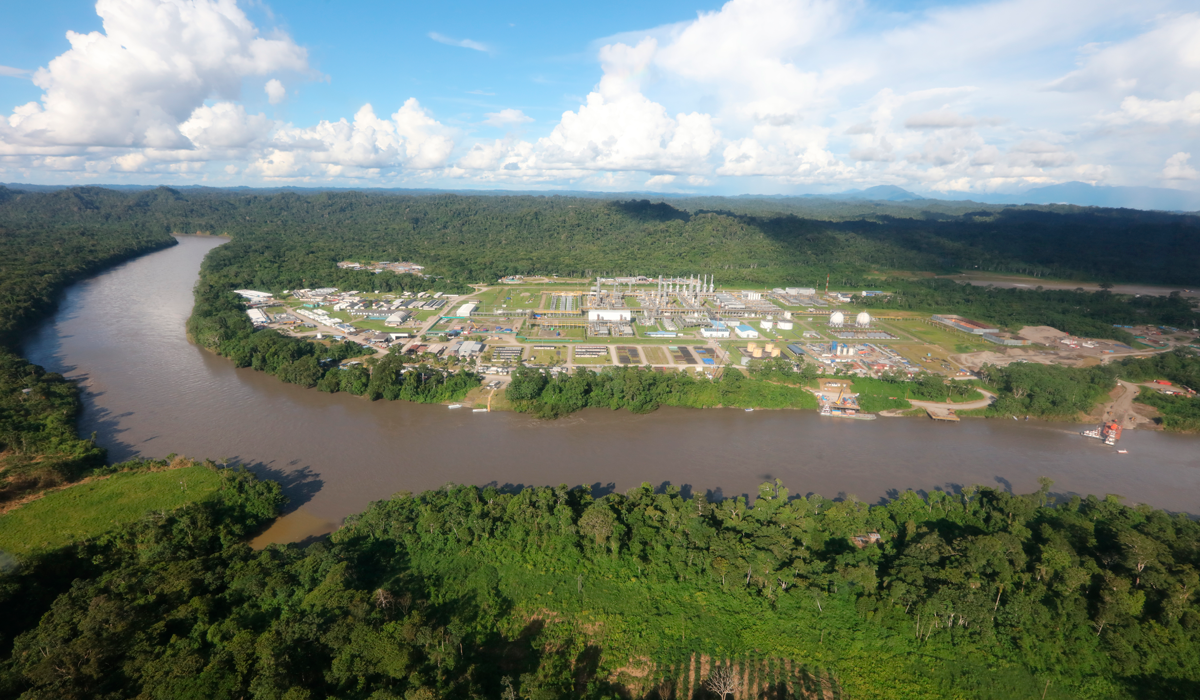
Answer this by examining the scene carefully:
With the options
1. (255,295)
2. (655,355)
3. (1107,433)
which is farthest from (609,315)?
(255,295)

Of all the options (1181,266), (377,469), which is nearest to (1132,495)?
(377,469)

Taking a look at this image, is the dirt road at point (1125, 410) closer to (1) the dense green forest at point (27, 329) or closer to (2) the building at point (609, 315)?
(2) the building at point (609, 315)

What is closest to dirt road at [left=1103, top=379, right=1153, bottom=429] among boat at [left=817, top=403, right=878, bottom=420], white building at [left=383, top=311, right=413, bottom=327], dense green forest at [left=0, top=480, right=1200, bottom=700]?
boat at [left=817, top=403, right=878, bottom=420]

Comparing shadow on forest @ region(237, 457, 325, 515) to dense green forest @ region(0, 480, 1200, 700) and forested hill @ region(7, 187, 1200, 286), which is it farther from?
forested hill @ region(7, 187, 1200, 286)

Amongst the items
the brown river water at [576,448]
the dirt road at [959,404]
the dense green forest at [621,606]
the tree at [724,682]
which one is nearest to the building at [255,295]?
the brown river water at [576,448]

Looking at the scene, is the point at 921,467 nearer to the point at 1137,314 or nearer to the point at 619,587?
the point at 619,587
